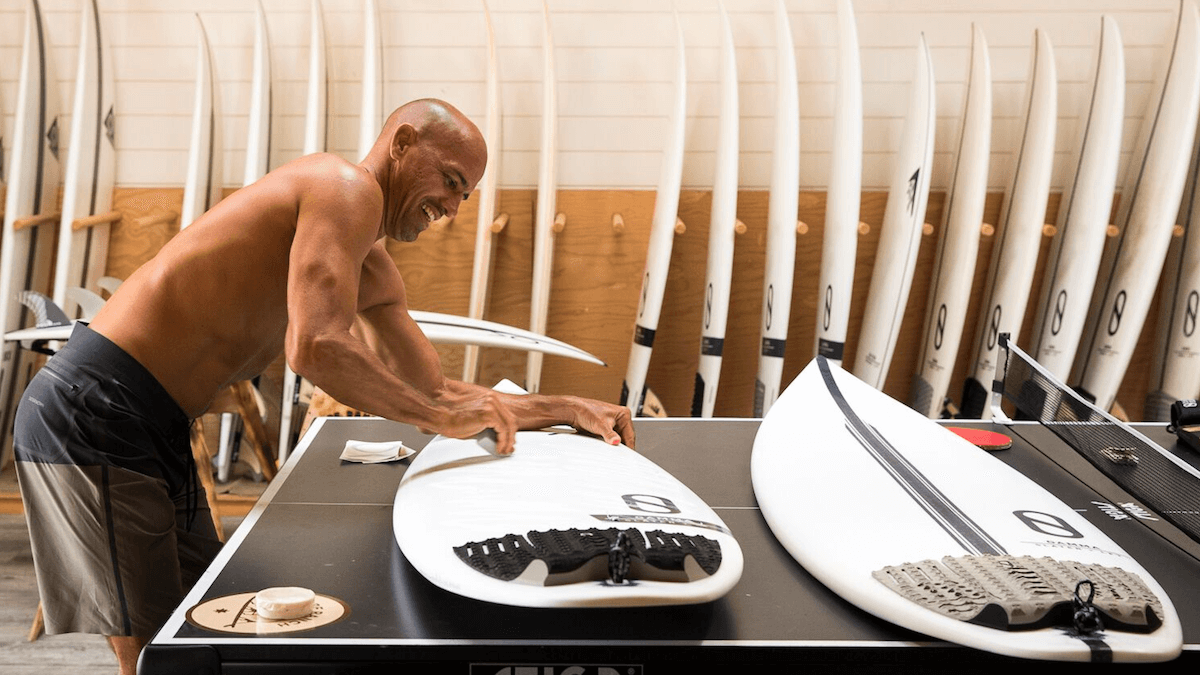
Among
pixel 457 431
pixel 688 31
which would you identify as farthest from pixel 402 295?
pixel 688 31

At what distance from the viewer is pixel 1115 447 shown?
1917 millimetres

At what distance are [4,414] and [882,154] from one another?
3.31 meters

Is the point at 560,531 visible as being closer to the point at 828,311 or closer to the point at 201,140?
the point at 828,311

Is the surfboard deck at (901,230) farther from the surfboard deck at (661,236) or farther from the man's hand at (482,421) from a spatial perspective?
the man's hand at (482,421)

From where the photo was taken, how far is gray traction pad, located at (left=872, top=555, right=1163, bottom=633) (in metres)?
1.15

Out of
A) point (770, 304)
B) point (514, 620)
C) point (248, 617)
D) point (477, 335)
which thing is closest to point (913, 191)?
point (770, 304)

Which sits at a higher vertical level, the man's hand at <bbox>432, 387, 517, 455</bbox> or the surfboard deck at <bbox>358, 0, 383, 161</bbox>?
the surfboard deck at <bbox>358, 0, 383, 161</bbox>

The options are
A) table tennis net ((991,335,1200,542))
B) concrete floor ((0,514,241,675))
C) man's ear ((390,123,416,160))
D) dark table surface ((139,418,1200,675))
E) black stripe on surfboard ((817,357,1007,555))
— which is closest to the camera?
dark table surface ((139,418,1200,675))

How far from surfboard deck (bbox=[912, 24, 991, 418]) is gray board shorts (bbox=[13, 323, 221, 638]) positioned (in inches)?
106

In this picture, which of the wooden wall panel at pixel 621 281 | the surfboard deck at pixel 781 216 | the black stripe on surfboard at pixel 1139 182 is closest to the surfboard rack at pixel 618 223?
the wooden wall panel at pixel 621 281

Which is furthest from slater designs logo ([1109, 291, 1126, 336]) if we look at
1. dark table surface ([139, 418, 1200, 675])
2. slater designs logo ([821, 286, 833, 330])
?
dark table surface ([139, 418, 1200, 675])

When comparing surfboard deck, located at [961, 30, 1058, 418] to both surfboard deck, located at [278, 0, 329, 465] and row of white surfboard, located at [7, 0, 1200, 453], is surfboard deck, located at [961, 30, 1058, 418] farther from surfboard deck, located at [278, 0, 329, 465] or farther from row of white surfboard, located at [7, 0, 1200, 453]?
surfboard deck, located at [278, 0, 329, 465]

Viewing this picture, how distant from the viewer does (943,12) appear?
3.73m

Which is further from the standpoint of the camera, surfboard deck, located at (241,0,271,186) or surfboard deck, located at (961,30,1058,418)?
surfboard deck, located at (241,0,271,186)
